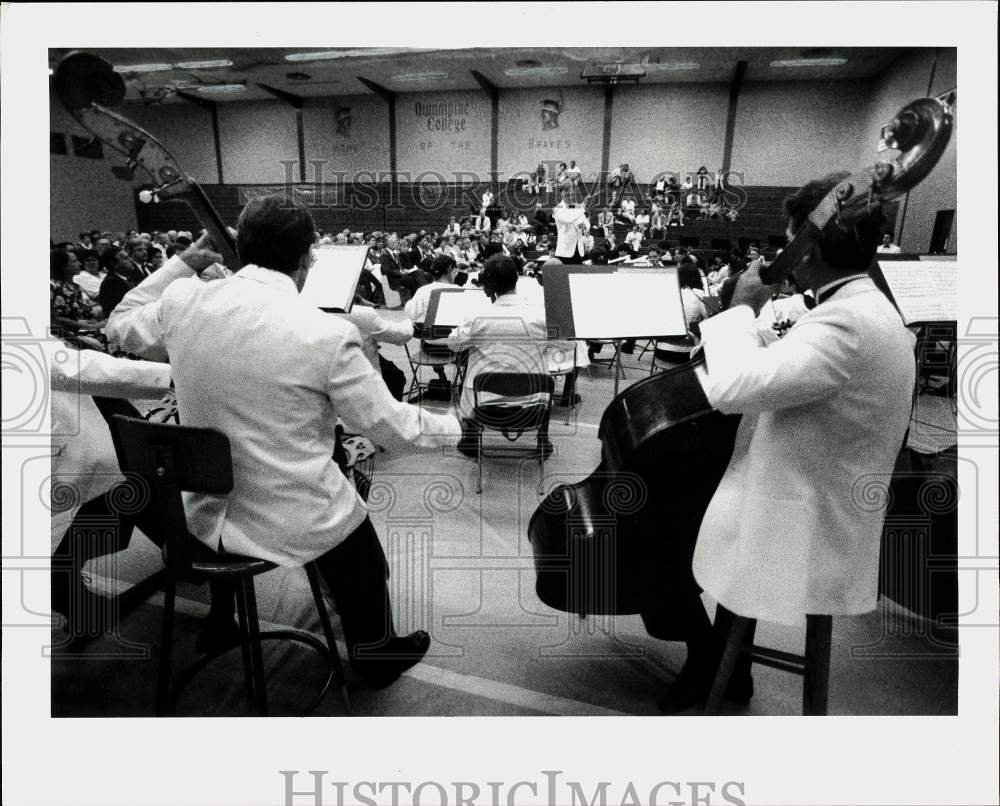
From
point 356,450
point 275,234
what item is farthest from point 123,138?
point 356,450

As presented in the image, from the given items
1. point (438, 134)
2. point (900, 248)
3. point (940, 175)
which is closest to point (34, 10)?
point (438, 134)

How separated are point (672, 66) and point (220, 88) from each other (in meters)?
1.11

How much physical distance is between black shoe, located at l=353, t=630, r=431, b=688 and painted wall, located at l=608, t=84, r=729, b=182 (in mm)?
1720

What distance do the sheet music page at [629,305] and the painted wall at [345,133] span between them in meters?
0.88

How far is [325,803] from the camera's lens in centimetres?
137

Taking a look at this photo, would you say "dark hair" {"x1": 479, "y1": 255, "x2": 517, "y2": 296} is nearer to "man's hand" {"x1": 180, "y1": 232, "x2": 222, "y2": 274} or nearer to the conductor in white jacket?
the conductor in white jacket

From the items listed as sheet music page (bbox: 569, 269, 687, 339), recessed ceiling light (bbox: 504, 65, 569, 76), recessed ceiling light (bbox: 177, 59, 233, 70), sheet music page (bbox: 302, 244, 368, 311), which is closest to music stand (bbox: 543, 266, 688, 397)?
sheet music page (bbox: 569, 269, 687, 339)

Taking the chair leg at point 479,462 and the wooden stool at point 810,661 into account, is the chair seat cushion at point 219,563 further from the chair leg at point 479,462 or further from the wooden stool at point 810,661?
the chair leg at point 479,462

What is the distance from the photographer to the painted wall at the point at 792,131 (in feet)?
6.05

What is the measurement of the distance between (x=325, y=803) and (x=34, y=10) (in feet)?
5.87

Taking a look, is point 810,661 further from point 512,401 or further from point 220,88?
point 220,88

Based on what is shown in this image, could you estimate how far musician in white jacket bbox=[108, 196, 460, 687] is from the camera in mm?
1352

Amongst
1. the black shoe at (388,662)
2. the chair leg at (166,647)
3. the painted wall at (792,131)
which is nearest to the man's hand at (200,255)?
the chair leg at (166,647)

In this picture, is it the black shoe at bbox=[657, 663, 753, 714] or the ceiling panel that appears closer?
the ceiling panel
